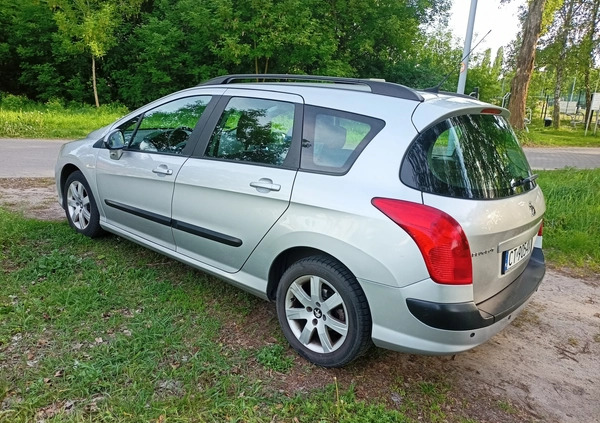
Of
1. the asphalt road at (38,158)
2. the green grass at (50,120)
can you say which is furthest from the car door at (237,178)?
the green grass at (50,120)

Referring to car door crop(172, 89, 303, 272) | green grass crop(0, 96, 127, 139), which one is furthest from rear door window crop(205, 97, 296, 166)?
green grass crop(0, 96, 127, 139)

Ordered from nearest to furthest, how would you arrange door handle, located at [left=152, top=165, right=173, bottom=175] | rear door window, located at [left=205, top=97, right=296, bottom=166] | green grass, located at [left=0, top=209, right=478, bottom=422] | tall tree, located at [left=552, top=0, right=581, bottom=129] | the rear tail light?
the rear tail light → green grass, located at [left=0, top=209, right=478, bottom=422] → rear door window, located at [left=205, top=97, right=296, bottom=166] → door handle, located at [left=152, top=165, right=173, bottom=175] → tall tree, located at [left=552, top=0, right=581, bottom=129]

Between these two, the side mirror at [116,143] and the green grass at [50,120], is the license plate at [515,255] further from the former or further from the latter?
the green grass at [50,120]

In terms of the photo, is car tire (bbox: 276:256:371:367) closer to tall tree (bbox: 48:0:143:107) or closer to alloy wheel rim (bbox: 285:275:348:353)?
alloy wheel rim (bbox: 285:275:348:353)

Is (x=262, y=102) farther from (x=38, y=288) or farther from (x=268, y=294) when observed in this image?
(x=38, y=288)

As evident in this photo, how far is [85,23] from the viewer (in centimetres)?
1562

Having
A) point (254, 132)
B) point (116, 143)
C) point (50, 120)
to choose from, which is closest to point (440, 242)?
point (254, 132)

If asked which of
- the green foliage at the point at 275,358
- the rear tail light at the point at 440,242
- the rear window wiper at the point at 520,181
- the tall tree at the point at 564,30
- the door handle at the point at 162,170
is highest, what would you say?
the tall tree at the point at 564,30

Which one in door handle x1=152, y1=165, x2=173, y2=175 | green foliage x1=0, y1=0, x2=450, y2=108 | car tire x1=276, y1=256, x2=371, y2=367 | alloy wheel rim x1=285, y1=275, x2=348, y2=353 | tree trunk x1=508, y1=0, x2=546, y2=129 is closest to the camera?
car tire x1=276, y1=256, x2=371, y2=367

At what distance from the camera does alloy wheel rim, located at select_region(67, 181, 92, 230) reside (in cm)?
449

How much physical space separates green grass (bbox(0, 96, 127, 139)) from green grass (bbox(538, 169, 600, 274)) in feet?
39.3

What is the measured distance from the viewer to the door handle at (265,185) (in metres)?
2.79

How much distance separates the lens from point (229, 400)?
2414 millimetres

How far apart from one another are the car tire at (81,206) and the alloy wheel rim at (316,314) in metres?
2.53
